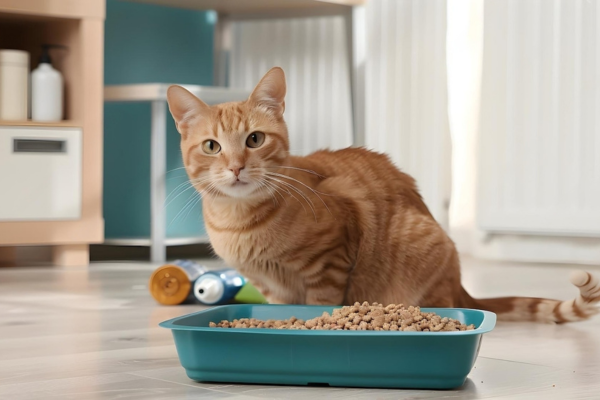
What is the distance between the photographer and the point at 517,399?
942mm

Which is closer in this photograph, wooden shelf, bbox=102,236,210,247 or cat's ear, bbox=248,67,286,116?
cat's ear, bbox=248,67,286,116

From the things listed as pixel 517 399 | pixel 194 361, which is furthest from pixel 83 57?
pixel 517 399

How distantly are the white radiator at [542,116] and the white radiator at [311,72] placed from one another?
0.66 meters

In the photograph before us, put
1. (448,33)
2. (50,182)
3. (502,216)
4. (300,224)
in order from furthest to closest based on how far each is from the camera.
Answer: (448,33) → (502,216) → (50,182) → (300,224)

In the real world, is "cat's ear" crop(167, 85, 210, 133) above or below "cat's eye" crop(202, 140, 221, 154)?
above

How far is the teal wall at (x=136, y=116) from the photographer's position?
3160mm

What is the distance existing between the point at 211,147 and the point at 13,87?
1.55 meters

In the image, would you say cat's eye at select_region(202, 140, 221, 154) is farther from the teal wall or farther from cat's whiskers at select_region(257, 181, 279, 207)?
the teal wall

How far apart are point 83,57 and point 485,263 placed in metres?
1.60

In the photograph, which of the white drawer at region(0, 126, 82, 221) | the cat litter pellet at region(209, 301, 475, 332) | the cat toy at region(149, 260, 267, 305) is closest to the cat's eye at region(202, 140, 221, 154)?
the cat litter pellet at region(209, 301, 475, 332)

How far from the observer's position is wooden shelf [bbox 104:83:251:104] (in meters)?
2.72

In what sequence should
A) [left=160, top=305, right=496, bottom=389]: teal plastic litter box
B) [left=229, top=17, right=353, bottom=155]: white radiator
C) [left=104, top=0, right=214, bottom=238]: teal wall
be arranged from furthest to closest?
[left=229, top=17, right=353, bottom=155]: white radiator → [left=104, top=0, right=214, bottom=238]: teal wall → [left=160, top=305, right=496, bottom=389]: teal plastic litter box

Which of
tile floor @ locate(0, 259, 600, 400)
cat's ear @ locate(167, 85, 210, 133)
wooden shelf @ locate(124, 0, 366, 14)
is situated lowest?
tile floor @ locate(0, 259, 600, 400)

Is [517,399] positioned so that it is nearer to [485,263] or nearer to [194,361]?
[194,361]
